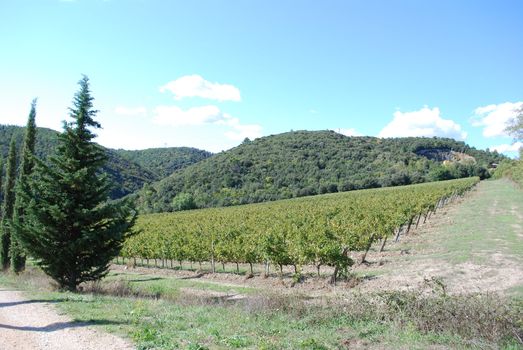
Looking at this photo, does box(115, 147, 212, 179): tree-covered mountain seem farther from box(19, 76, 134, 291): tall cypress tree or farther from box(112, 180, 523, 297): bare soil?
box(19, 76, 134, 291): tall cypress tree

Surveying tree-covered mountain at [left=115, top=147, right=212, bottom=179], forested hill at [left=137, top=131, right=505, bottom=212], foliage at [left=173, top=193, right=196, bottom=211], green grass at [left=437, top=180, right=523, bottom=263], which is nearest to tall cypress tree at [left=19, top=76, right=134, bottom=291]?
green grass at [left=437, top=180, right=523, bottom=263]

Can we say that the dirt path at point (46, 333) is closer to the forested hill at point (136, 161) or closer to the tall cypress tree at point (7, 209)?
the tall cypress tree at point (7, 209)

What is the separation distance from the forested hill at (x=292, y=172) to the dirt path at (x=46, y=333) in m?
73.8

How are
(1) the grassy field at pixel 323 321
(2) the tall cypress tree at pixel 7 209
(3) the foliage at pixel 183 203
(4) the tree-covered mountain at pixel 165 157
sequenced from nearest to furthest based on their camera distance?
(1) the grassy field at pixel 323 321
(2) the tall cypress tree at pixel 7 209
(3) the foliage at pixel 183 203
(4) the tree-covered mountain at pixel 165 157

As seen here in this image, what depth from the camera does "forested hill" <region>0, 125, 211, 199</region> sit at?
9225 cm

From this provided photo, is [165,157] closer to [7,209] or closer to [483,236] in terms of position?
[7,209]

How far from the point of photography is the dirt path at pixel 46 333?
273 inches

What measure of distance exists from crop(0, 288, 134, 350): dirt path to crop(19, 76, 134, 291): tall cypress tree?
4.60 meters

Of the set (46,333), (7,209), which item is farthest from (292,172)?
(46,333)

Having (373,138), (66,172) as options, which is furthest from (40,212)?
(373,138)

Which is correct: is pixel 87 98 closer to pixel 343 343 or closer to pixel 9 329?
pixel 9 329

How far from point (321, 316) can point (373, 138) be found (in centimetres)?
15365

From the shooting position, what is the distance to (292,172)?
4146 inches

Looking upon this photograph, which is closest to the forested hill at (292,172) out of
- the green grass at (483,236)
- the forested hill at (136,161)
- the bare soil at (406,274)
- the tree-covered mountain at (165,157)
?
the forested hill at (136,161)
